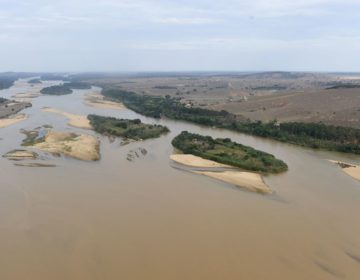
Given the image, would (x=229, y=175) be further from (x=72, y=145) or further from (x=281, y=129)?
(x=281, y=129)

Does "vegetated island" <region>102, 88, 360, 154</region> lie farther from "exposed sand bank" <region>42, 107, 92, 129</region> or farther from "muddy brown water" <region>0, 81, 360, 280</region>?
"exposed sand bank" <region>42, 107, 92, 129</region>

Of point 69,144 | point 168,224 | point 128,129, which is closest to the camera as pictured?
point 168,224

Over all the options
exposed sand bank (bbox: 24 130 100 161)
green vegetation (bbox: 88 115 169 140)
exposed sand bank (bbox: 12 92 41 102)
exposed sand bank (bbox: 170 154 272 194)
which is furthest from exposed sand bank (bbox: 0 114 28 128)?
exposed sand bank (bbox: 170 154 272 194)

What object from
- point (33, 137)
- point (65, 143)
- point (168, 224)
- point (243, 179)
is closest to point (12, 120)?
point (33, 137)

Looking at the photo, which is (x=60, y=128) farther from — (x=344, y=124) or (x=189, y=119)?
(x=344, y=124)

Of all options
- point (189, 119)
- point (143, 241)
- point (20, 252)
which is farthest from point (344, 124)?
point (20, 252)

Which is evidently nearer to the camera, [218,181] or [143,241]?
[143,241]
